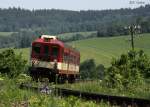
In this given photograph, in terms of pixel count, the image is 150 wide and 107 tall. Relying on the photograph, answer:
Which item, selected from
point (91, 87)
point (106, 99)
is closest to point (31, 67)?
point (91, 87)

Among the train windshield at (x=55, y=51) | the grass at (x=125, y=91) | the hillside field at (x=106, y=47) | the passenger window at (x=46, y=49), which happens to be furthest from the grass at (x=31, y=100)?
the hillside field at (x=106, y=47)

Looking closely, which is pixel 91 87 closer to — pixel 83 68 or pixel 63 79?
pixel 63 79

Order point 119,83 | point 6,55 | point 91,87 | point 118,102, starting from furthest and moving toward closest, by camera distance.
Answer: point 6,55
point 119,83
point 91,87
point 118,102

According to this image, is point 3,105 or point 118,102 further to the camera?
point 118,102

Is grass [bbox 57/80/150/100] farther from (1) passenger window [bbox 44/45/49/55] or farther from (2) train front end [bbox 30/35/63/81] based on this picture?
(1) passenger window [bbox 44/45/49/55]

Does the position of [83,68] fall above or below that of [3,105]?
below

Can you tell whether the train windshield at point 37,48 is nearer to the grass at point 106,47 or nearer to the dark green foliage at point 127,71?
the dark green foliage at point 127,71

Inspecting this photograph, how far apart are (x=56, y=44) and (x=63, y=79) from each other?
2.39m

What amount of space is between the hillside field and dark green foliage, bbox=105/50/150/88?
6212 centimetres

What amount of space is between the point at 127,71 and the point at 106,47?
327ft

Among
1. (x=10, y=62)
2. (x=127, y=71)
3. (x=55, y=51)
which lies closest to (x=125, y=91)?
(x=127, y=71)

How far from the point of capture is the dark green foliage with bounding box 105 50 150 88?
23.1 meters

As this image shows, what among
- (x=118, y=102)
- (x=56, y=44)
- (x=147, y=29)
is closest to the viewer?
(x=118, y=102)

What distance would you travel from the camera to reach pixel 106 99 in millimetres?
12461
